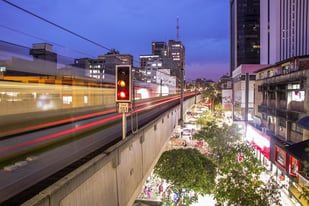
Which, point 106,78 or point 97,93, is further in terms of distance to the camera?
point 106,78

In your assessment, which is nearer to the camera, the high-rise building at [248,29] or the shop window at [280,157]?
the shop window at [280,157]

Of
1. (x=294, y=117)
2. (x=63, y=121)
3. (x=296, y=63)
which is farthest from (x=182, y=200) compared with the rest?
(x=296, y=63)

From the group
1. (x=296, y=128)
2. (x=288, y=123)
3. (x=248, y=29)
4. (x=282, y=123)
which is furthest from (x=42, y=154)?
(x=248, y=29)

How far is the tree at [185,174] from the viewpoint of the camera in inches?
539

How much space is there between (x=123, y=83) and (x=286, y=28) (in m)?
68.5

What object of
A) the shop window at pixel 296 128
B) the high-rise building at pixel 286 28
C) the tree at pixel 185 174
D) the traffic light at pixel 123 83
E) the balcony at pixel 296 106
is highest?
the high-rise building at pixel 286 28

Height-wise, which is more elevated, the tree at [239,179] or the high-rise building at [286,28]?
the high-rise building at [286,28]

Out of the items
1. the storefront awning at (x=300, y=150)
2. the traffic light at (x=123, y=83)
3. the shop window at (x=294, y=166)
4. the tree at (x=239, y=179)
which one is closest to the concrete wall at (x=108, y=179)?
the traffic light at (x=123, y=83)

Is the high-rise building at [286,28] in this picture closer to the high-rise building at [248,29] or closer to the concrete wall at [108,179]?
the high-rise building at [248,29]

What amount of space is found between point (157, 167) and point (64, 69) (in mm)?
8555

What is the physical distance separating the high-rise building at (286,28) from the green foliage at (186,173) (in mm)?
58080

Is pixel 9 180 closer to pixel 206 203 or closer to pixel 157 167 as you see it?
pixel 157 167

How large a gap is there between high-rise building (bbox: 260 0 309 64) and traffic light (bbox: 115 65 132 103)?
65226 mm

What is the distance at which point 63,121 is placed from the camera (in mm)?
11945
